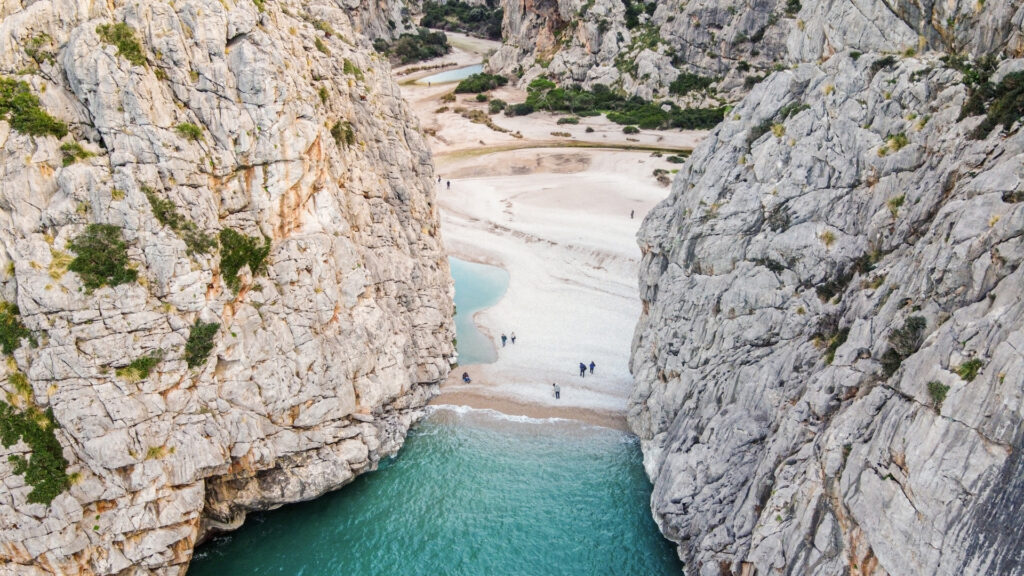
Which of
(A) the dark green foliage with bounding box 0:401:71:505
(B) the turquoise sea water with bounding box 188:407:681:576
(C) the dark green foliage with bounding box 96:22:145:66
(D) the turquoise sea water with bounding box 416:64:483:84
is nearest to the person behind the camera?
(A) the dark green foliage with bounding box 0:401:71:505

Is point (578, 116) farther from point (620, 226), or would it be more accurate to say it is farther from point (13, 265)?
point (13, 265)

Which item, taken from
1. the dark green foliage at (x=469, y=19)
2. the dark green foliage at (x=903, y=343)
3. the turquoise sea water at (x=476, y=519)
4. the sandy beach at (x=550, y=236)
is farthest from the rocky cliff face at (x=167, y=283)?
the dark green foliage at (x=469, y=19)

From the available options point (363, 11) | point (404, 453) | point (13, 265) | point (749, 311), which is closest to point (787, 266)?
point (749, 311)

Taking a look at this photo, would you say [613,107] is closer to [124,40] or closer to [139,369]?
[124,40]

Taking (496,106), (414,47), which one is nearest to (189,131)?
(496,106)

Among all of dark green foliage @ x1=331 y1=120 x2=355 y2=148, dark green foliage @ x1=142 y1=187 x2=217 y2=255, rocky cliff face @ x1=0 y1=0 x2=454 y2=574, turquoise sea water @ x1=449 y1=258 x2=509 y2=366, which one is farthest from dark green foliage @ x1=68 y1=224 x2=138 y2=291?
turquoise sea water @ x1=449 y1=258 x2=509 y2=366

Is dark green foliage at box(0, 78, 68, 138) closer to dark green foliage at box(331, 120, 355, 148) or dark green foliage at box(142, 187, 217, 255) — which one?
dark green foliage at box(142, 187, 217, 255)

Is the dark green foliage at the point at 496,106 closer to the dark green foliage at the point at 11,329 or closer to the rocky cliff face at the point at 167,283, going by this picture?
the rocky cliff face at the point at 167,283
